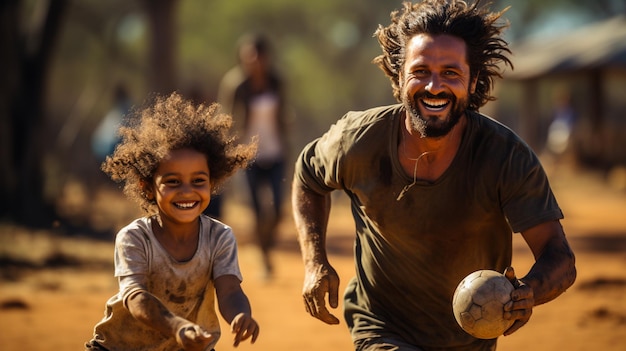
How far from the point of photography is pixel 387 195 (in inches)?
166

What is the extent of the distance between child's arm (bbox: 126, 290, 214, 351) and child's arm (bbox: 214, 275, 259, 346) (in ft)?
0.39

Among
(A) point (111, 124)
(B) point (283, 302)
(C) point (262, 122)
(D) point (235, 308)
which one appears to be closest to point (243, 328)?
(D) point (235, 308)

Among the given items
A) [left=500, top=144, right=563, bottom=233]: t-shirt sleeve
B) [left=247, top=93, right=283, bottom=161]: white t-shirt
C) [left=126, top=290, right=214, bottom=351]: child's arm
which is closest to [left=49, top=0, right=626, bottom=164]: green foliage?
[left=247, top=93, right=283, bottom=161]: white t-shirt

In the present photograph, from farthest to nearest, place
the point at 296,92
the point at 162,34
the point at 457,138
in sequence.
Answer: the point at 296,92, the point at 162,34, the point at 457,138

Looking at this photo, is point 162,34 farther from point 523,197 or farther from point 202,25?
point 202,25

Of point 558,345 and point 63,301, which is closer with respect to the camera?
point 558,345

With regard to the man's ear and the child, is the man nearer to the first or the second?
the man's ear

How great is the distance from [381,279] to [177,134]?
3.71 ft

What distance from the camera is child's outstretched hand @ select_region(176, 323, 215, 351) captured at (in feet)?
11.3

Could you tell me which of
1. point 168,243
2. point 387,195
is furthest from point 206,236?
point 387,195

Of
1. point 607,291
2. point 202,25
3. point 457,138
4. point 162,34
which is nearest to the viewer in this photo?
point 457,138

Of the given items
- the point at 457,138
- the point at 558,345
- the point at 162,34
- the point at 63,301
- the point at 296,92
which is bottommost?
the point at 558,345

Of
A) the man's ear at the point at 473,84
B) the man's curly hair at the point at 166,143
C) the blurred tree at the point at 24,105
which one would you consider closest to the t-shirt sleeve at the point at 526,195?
the man's ear at the point at 473,84

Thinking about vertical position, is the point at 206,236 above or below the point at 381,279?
above
